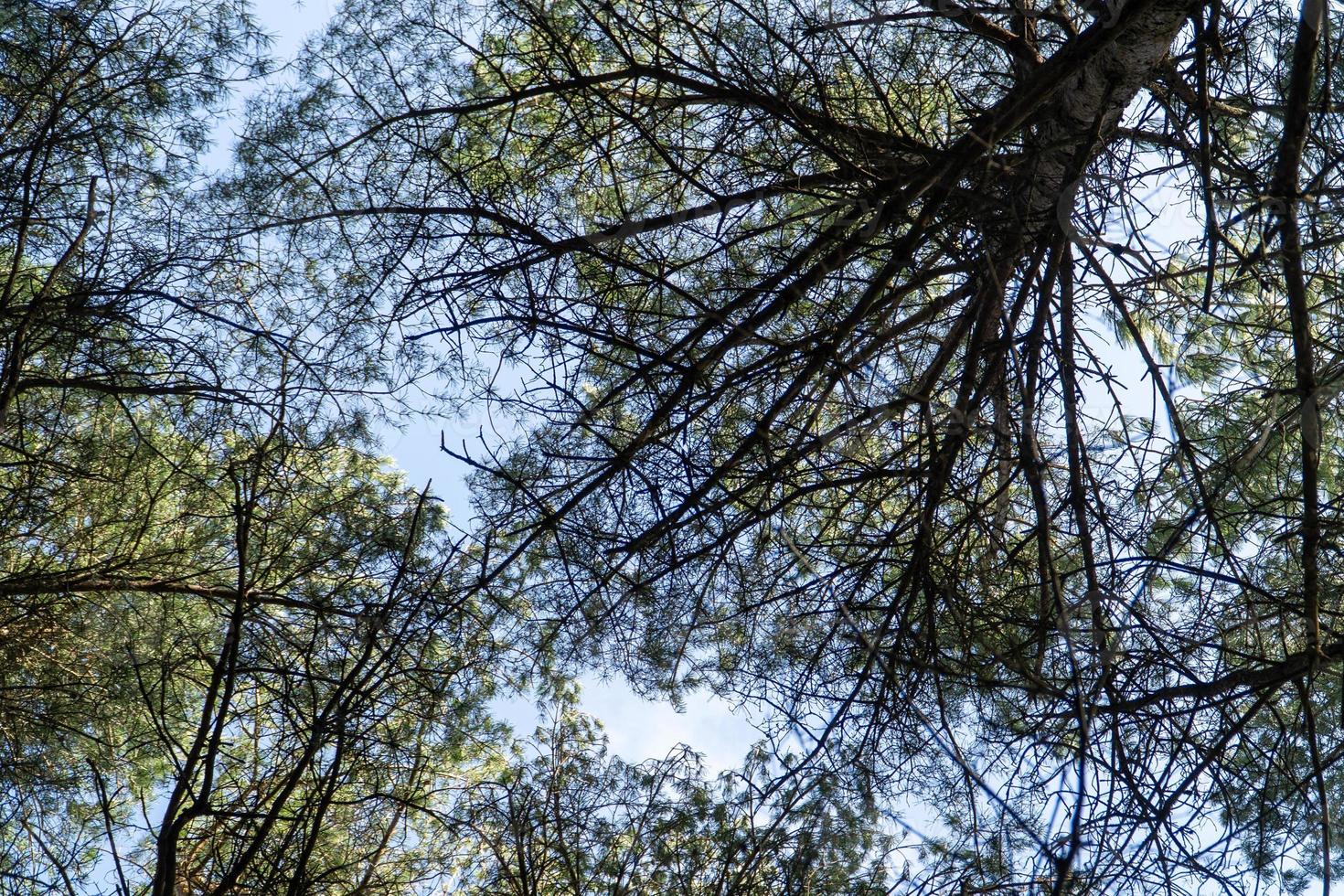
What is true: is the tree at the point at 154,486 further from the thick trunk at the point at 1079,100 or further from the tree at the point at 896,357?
the thick trunk at the point at 1079,100

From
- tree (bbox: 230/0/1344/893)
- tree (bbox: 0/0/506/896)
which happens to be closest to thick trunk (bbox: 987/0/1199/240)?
tree (bbox: 230/0/1344/893)

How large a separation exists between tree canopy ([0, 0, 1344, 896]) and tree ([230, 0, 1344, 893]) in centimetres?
3

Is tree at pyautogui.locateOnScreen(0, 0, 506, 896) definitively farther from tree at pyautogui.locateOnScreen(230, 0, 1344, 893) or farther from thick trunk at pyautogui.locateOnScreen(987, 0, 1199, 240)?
thick trunk at pyautogui.locateOnScreen(987, 0, 1199, 240)

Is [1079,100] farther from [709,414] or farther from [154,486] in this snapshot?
[154,486]

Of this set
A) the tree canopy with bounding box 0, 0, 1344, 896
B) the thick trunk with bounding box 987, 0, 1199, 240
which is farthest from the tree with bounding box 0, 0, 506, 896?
the thick trunk with bounding box 987, 0, 1199, 240

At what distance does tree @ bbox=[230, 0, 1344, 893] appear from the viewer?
7.45 feet

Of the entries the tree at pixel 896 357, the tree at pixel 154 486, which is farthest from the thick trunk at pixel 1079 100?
the tree at pixel 154 486

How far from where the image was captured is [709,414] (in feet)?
9.96

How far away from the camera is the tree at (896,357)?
2.27m

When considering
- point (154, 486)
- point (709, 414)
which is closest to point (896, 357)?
point (709, 414)

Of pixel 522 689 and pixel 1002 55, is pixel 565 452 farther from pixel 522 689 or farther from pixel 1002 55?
pixel 1002 55

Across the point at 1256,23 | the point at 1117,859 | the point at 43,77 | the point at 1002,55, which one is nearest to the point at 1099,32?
the point at 1256,23

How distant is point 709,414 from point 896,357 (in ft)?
1.88

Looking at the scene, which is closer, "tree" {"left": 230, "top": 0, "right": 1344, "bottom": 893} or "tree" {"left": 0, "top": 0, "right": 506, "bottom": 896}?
"tree" {"left": 230, "top": 0, "right": 1344, "bottom": 893}
